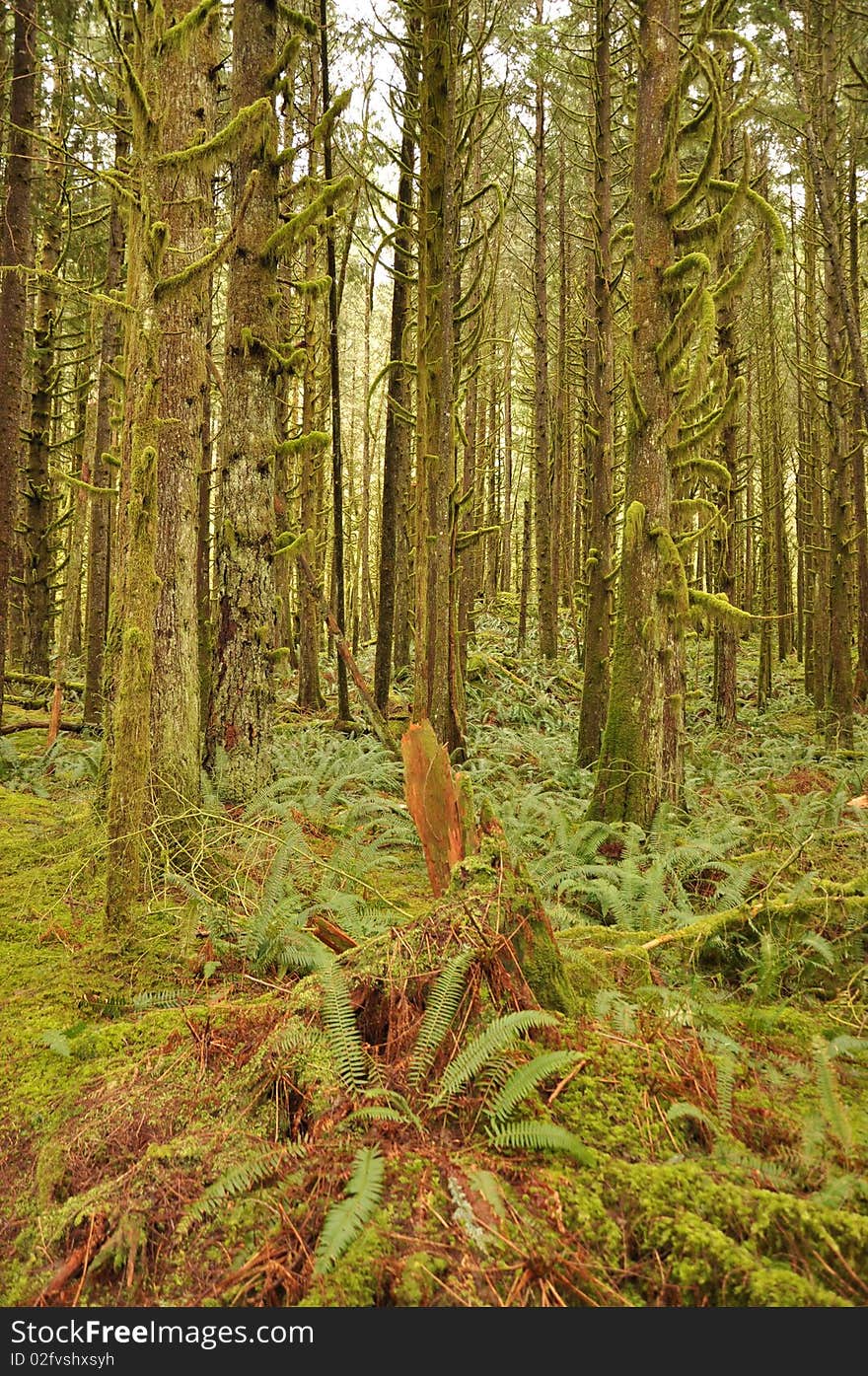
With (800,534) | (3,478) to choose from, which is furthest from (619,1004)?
(800,534)

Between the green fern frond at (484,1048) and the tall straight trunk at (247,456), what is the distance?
13.4ft

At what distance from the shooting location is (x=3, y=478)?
7129mm

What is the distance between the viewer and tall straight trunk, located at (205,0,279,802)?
232 inches

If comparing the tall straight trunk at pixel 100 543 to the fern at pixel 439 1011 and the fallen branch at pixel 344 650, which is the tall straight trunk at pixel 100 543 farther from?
the fern at pixel 439 1011

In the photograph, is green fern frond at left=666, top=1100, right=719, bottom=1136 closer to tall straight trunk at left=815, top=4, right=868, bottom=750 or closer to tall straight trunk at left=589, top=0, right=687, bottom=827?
tall straight trunk at left=589, top=0, right=687, bottom=827

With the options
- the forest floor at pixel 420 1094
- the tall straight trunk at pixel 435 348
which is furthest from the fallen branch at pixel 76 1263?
the tall straight trunk at pixel 435 348

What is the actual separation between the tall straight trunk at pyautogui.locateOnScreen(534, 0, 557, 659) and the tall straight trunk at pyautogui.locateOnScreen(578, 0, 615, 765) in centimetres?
554

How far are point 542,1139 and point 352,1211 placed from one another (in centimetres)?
52

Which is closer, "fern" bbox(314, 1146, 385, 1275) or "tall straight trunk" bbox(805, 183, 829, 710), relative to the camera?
"fern" bbox(314, 1146, 385, 1275)

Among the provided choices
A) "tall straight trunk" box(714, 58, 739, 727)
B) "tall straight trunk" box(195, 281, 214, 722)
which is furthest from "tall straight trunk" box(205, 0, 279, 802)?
"tall straight trunk" box(714, 58, 739, 727)

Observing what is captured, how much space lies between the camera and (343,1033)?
2.23 m

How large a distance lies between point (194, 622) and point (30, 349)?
1014 centimetres

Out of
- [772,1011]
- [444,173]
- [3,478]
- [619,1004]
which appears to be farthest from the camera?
[3,478]

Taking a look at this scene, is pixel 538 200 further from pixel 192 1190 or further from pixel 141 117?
pixel 192 1190
